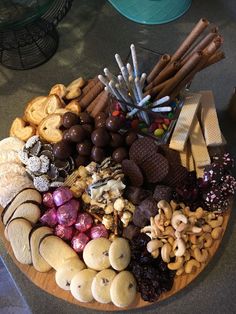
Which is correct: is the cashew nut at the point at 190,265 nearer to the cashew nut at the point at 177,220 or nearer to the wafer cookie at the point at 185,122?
the cashew nut at the point at 177,220

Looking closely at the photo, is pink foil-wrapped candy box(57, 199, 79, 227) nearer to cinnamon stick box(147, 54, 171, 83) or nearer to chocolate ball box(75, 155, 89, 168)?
chocolate ball box(75, 155, 89, 168)

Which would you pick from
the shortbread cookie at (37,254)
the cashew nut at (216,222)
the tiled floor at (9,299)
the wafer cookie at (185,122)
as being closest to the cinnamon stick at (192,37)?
the wafer cookie at (185,122)

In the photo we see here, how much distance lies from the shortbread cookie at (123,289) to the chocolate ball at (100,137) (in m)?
0.25

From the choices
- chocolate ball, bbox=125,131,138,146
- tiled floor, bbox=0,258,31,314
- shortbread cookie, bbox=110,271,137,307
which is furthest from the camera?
tiled floor, bbox=0,258,31,314

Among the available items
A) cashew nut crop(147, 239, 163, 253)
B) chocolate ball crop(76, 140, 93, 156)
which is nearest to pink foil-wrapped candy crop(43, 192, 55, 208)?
chocolate ball crop(76, 140, 93, 156)

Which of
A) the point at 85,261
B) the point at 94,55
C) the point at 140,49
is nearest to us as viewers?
the point at 85,261

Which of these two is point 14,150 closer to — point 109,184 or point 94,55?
point 109,184

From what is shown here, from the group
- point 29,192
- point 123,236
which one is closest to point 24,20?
point 29,192

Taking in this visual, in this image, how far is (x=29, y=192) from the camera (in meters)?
0.88

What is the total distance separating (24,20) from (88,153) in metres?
0.34

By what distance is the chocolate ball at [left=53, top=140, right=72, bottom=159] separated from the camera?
0.88 metres

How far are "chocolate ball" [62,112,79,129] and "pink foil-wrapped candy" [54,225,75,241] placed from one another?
0.21m

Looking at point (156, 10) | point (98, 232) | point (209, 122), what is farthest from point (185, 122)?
point (156, 10)

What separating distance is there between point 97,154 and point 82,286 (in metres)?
0.26
